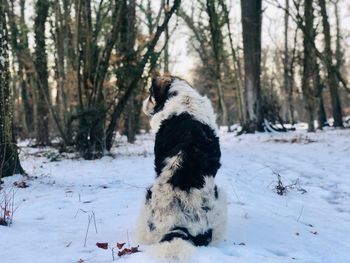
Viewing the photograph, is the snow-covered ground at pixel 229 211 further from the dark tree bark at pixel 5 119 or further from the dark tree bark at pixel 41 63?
the dark tree bark at pixel 41 63

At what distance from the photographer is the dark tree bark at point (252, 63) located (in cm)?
1866

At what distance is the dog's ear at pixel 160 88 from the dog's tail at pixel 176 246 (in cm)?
148

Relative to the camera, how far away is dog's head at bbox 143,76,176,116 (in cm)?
478

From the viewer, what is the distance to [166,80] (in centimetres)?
488

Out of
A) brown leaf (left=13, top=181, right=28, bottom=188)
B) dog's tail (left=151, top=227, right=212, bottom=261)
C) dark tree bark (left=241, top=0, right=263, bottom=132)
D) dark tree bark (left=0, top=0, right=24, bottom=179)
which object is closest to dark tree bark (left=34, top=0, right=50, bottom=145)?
dark tree bark (left=241, top=0, right=263, bottom=132)

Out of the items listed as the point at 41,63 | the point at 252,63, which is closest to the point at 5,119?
the point at 252,63

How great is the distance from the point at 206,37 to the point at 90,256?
91.5 feet

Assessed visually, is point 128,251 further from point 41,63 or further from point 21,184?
point 41,63

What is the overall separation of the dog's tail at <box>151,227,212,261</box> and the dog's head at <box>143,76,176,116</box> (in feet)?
4.54

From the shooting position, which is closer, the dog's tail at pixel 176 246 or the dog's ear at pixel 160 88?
the dog's tail at pixel 176 246

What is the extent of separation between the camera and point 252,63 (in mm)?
18734

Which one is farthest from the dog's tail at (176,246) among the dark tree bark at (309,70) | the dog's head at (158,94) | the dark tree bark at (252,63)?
the dark tree bark at (309,70)

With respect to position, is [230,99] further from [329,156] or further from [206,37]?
[329,156]

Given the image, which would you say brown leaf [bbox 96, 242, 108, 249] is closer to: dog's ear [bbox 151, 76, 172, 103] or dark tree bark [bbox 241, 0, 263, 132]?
dog's ear [bbox 151, 76, 172, 103]
